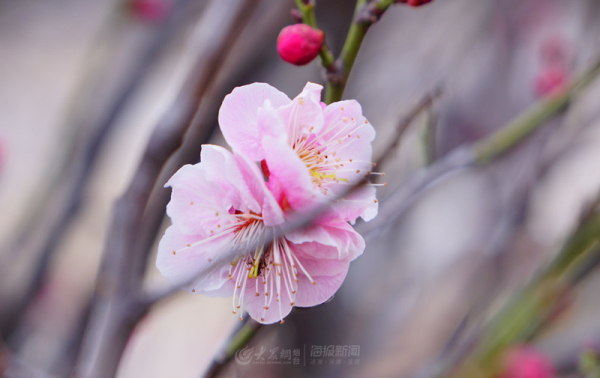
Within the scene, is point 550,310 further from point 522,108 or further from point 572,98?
point 522,108

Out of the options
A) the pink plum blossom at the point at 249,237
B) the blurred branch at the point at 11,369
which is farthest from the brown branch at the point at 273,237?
the blurred branch at the point at 11,369

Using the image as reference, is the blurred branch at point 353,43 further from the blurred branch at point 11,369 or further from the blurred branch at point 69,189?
the blurred branch at point 69,189

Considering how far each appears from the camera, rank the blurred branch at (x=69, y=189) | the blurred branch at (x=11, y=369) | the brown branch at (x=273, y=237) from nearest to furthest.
A: 1. the brown branch at (x=273, y=237)
2. the blurred branch at (x=11, y=369)
3. the blurred branch at (x=69, y=189)

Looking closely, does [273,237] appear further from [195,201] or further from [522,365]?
[522,365]

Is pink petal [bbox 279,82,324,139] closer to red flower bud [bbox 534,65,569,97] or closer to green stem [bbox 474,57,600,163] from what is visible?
green stem [bbox 474,57,600,163]

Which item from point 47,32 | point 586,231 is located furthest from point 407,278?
point 47,32

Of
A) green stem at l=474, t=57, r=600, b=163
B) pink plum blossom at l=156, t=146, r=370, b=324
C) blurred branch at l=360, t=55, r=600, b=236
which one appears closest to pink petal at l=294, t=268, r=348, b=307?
pink plum blossom at l=156, t=146, r=370, b=324
